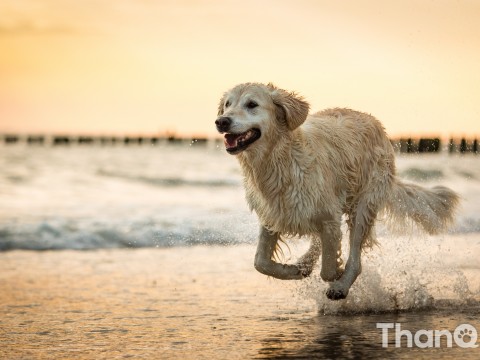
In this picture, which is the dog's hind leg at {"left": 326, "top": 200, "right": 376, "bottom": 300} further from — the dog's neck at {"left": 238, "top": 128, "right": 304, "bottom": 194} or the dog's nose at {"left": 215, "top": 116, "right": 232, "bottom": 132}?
the dog's nose at {"left": 215, "top": 116, "right": 232, "bottom": 132}

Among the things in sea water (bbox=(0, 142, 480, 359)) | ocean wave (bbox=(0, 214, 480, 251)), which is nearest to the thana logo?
sea water (bbox=(0, 142, 480, 359))

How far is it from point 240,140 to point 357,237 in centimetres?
183

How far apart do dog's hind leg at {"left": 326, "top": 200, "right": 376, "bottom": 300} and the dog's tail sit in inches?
21.7

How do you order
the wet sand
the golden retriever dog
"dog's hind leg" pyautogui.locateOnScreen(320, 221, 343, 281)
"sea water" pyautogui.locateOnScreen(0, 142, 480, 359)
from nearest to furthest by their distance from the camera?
the wet sand < "sea water" pyautogui.locateOnScreen(0, 142, 480, 359) < the golden retriever dog < "dog's hind leg" pyautogui.locateOnScreen(320, 221, 343, 281)

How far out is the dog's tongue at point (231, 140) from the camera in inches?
261

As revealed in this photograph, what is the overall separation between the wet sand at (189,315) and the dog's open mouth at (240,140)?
1.43m

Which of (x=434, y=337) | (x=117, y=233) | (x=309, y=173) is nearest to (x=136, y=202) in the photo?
(x=117, y=233)

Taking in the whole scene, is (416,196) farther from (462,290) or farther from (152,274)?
(152,274)

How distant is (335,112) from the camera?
8250mm

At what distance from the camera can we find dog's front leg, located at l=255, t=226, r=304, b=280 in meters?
7.51

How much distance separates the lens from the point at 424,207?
876cm

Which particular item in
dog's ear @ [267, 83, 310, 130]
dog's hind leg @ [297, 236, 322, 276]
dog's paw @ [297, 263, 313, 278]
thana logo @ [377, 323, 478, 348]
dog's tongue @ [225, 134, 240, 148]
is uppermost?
dog's ear @ [267, 83, 310, 130]

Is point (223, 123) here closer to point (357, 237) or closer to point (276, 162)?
point (276, 162)

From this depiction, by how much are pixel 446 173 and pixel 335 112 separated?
22.7 m
